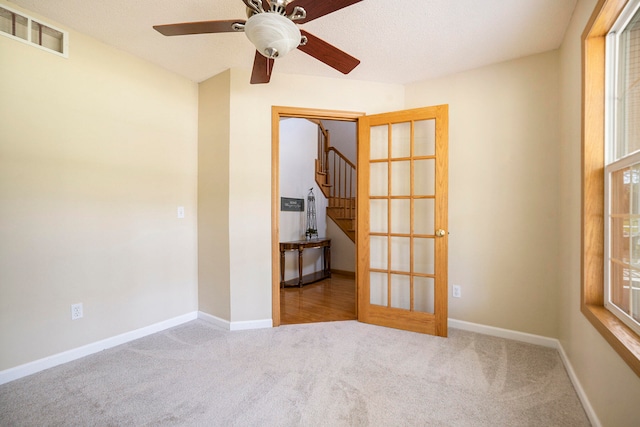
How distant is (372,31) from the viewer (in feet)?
6.99

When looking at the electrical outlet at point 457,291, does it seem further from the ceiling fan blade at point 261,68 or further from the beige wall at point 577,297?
the ceiling fan blade at point 261,68

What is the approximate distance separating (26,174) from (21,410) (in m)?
1.48

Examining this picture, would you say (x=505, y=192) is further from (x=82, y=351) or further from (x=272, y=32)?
(x=82, y=351)

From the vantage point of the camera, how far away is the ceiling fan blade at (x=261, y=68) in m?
1.76

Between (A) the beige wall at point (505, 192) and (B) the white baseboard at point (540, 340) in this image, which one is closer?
(B) the white baseboard at point (540, 340)

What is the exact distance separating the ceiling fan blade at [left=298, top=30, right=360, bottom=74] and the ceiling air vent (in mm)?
1947

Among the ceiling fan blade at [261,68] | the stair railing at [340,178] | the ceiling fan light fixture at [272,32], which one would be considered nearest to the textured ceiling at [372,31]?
the ceiling fan blade at [261,68]

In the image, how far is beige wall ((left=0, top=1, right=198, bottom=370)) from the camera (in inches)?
75.4

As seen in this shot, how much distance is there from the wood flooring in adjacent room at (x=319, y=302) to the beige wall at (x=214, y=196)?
30.7 inches

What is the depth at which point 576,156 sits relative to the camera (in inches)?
73.2

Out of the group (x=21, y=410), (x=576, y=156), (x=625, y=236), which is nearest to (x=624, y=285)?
(x=625, y=236)

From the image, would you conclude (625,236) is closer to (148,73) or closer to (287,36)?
(287,36)

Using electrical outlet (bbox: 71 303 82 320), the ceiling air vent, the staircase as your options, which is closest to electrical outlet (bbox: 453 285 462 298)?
the staircase

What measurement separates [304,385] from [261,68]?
6.89 feet
